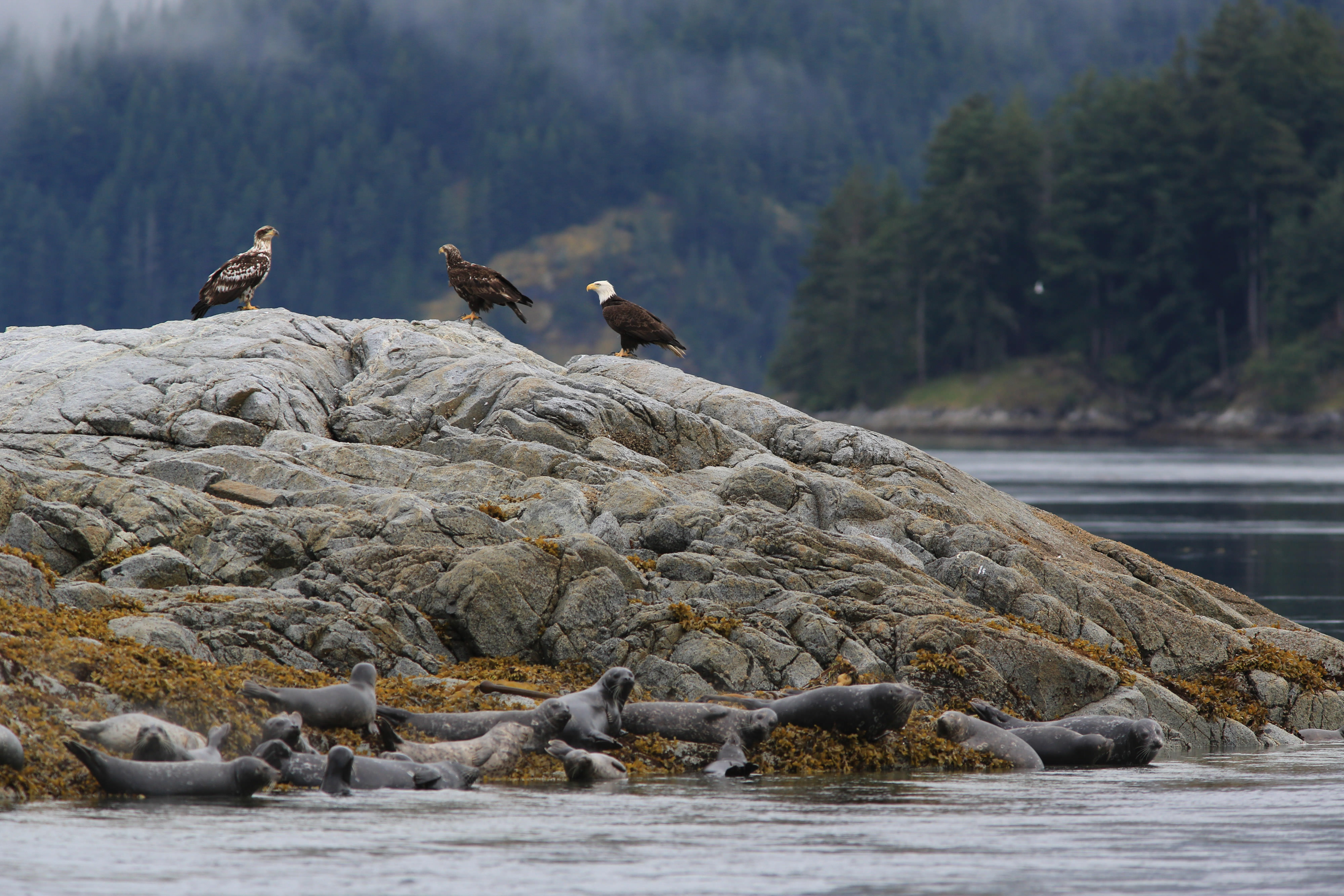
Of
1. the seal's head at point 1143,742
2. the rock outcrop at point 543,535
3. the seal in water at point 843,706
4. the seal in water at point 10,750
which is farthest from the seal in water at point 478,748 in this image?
the seal's head at point 1143,742

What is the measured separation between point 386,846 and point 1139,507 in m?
40.5

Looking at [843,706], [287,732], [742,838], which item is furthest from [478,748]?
[843,706]

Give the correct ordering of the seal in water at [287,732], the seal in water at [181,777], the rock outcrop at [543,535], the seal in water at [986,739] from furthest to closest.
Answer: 1. the rock outcrop at [543,535]
2. the seal in water at [986,739]
3. the seal in water at [287,732]
4. the seal in water at [181,777]

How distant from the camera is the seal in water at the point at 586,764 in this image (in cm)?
1194

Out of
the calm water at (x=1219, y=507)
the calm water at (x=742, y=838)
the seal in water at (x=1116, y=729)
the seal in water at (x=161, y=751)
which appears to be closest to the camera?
the calm water at (x=742, y=838)

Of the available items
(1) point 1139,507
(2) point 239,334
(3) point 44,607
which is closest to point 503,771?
(3) point 44,607

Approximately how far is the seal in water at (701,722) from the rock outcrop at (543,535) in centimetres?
83

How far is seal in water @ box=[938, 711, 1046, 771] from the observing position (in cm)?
1360

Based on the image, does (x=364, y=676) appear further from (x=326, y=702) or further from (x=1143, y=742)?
(x=1143, y=742)

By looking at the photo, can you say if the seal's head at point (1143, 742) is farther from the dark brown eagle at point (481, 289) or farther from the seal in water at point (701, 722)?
the dark brown eagle at point (481, 289)

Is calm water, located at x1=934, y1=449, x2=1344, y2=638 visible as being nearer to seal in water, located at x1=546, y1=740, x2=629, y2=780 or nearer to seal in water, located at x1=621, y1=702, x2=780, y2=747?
seal in water, located at x1=621, y1=702, x2=780, y2=747

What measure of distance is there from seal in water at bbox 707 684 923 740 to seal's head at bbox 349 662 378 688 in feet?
10.8

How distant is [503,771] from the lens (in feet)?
39.7

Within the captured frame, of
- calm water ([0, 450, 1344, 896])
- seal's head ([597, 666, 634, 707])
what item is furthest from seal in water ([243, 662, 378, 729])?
seal's head ([597, 666, 634, 707])
